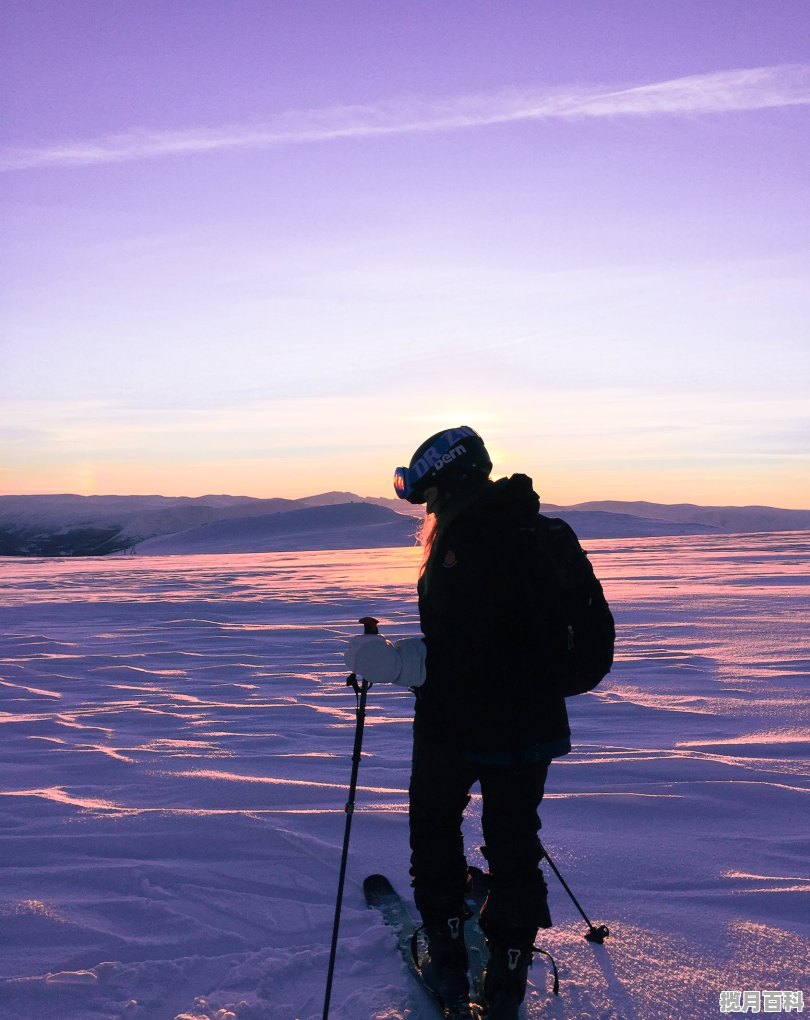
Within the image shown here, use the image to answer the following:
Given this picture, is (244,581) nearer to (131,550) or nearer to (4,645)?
(4,645)

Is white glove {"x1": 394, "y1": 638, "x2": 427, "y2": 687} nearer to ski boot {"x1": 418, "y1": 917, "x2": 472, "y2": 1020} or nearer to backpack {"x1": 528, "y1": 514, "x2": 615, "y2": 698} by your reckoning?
backpack {"x1": 528, "y1": 514, "x2": 615, "y2": 698}

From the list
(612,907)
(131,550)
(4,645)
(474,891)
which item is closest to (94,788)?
(474,891)

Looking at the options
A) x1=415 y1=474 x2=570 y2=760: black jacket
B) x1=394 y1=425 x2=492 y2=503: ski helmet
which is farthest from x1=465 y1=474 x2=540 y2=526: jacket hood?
x1=394 y1=425 x2=492 y2=503: ski helmet

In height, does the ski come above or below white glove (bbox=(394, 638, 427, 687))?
below

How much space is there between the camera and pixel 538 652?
102 inches

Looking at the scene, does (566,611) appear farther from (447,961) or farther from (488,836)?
(447,961)

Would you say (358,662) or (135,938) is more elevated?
(358,662)

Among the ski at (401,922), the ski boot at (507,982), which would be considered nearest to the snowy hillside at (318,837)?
the ski at (401,922)

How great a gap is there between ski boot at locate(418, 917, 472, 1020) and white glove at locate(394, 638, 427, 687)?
0.80 metres

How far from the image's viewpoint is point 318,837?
4234 millimetres

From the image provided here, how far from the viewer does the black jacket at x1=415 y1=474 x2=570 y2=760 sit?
256 centimetres

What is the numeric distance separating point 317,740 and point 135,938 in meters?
2.95

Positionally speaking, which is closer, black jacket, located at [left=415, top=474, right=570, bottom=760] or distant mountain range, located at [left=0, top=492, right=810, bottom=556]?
black jacket, located at [left=415, top=474, right=570, bottom=760]

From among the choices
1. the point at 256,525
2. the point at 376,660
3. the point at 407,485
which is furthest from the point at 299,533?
the point at 376,660
